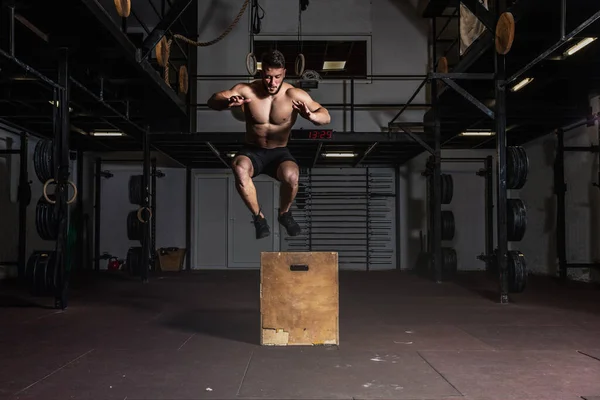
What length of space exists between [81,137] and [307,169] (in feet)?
13.3

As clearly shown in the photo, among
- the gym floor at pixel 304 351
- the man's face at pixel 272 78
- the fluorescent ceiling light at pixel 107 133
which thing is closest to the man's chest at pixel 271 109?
the man's face at pixel 272 78

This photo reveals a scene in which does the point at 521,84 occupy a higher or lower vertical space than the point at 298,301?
higher

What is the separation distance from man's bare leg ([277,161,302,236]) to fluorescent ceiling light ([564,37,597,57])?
305 cm

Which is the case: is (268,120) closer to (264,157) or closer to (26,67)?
(264,157)

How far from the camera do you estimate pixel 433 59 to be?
8.77 metres

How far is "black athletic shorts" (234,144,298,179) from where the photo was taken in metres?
3.46

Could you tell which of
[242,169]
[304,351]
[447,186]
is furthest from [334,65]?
[304,351]

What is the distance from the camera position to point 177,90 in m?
7.66

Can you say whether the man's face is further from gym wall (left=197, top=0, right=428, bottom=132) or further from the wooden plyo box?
gym wall (left=197, top=0, right=428, bottom=132)

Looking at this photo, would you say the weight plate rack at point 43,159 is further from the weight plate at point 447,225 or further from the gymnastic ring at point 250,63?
the weight plate at point 447,225

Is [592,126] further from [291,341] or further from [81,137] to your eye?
[81,137]

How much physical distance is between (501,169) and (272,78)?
307cm

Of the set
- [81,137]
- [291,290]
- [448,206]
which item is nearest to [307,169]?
[448,206]

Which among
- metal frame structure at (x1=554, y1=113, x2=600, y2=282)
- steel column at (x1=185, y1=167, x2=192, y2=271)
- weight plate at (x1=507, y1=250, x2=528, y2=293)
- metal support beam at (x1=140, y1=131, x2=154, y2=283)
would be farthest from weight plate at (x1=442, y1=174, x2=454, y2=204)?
steel column at (x1=185, y1=167, x2=192, y2=271)
